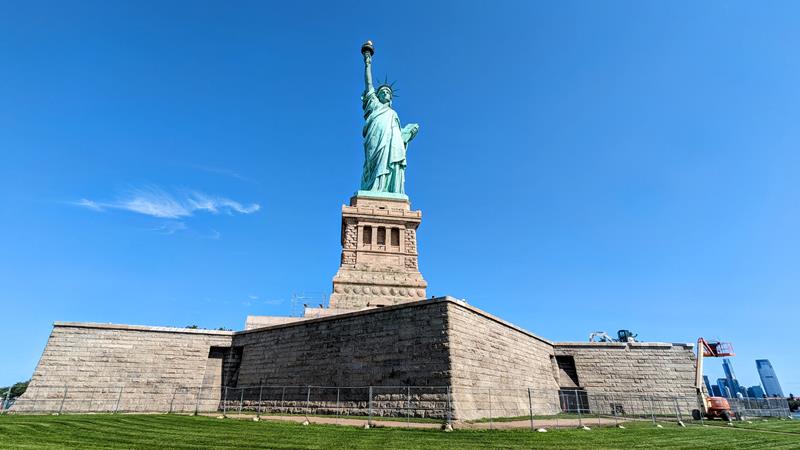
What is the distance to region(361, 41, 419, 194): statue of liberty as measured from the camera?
3834 centimetres

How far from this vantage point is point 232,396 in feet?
67.4

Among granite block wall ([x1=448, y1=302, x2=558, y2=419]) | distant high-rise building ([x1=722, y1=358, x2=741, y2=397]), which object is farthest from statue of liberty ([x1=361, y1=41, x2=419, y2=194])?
distant high-rise building ([x1=722, y1=358, x2=741, y2=397])

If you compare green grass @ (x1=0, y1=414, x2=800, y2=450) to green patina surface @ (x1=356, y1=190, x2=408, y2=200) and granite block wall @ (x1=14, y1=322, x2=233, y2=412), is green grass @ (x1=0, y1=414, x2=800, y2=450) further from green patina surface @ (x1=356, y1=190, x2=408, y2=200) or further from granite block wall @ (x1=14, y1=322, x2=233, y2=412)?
green patina surface @ (x1=356, y1=190, x2=408, y2=200)

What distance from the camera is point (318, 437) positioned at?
32.7 feet

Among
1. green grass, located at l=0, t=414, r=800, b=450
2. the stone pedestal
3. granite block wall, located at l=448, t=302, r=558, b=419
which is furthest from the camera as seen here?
the stone pedestal

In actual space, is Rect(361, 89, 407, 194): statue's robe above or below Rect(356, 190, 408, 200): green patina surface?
above

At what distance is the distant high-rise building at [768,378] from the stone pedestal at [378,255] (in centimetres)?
18587

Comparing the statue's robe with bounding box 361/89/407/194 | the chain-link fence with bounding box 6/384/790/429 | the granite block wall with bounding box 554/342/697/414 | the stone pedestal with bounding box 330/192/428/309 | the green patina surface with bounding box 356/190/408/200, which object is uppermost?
the statue's robe with bounding box 361/89/407/194

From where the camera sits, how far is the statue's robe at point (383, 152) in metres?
38.2

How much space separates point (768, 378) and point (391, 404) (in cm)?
21128

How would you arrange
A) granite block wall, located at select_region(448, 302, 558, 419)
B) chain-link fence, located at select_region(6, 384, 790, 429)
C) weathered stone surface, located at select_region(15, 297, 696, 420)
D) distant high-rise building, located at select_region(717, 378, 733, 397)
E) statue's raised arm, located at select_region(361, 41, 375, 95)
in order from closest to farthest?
chain-link fence, located at select_region(6, 384, 790, 429) → granite block wall, located at select_region(448, 302, 558, 419) → weathered stone surface, located at select_region(15, 297, 696, 420) → distant high-rise building, located at select_region(717, 378, 733, 397) → statue's raised arm, located at select_region(361, 41, 375, 95)

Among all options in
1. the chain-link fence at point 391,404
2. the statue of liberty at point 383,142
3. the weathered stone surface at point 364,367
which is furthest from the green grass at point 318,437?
the statue of liberty at point 383,142

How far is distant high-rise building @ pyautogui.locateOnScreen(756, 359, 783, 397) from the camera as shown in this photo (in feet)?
507

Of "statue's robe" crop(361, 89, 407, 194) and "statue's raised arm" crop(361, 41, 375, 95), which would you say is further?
"statue's raised arm" crop(361, 41, 375, 95)
